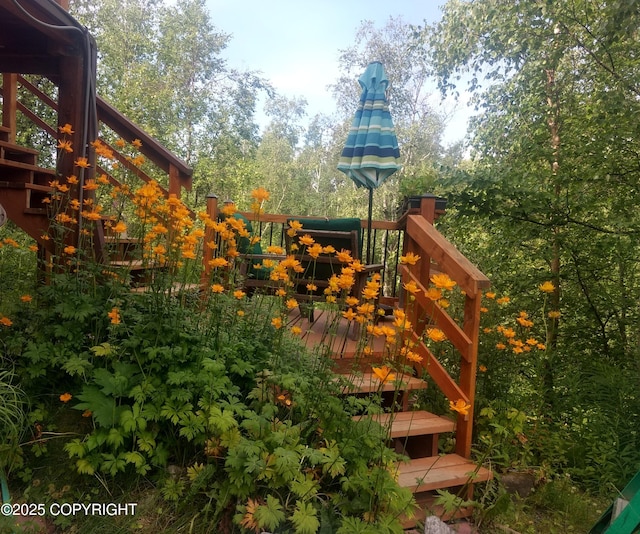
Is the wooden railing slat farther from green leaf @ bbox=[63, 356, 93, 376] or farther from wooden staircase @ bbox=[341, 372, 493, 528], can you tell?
green leaf @ bbox=[63, 356, 93, 376]

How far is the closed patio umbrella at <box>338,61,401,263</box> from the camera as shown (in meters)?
3.68

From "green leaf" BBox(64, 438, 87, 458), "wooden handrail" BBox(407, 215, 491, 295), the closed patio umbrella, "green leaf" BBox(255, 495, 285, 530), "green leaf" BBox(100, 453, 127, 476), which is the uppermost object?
the closed patio umbrella

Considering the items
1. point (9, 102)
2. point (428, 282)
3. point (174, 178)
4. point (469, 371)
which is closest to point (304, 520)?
point (469, 371)

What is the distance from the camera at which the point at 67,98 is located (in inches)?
100

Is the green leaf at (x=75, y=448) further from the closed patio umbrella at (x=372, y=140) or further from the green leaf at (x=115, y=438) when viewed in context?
the closed patio umbrella at (x=372, y=140)

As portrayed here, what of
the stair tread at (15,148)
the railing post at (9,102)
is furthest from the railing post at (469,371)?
the railing post at (9,102)

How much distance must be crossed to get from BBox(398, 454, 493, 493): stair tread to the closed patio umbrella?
6.21 ft

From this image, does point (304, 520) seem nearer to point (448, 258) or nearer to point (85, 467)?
point (85, 467)

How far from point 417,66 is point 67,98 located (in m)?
13.9

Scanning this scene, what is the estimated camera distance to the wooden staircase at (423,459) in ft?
6.03

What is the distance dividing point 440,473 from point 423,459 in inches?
6.8

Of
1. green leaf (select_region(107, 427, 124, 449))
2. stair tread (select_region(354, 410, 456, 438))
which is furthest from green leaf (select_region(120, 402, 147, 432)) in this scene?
stair tread (select_region(354, 410, 456, 438))

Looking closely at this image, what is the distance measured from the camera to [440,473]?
197 cm

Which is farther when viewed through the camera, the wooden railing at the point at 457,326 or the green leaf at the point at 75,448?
the wooden railing at the point at 457,326
